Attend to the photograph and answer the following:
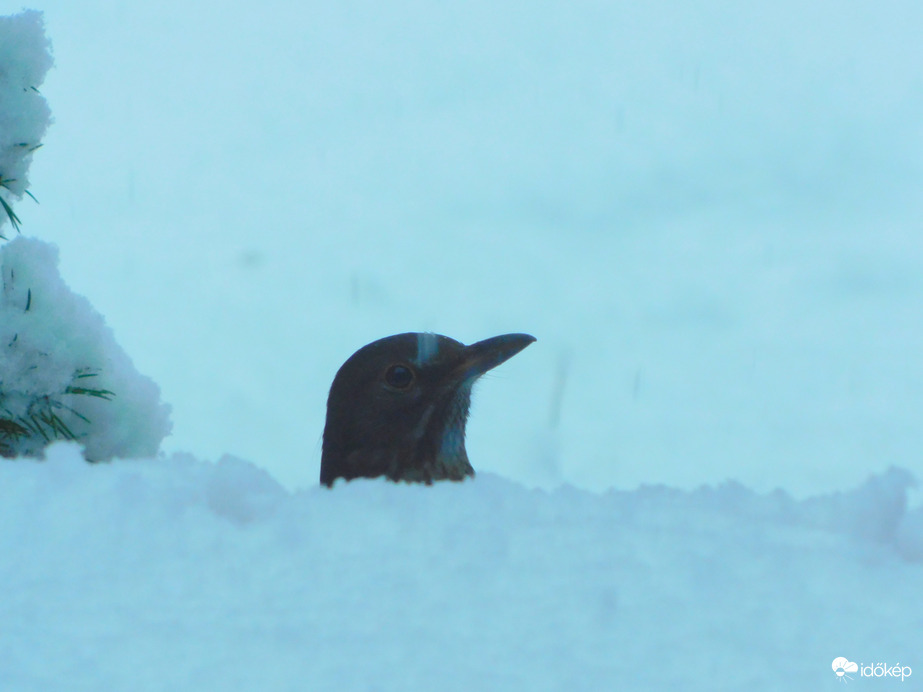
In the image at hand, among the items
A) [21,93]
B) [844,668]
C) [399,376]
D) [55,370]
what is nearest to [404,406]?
[399,376]

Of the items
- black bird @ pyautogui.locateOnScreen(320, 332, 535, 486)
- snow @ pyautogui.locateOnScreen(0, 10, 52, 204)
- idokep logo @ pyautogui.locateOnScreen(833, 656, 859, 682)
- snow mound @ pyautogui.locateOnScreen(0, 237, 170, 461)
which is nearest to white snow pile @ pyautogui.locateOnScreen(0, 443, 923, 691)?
idokep logo @ pyautogui.locateOnScreen(833, 656, 859, 682)

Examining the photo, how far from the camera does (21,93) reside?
3273 millimetres

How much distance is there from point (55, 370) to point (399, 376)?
135 centimetres

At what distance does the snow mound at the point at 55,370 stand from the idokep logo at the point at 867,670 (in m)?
2.83

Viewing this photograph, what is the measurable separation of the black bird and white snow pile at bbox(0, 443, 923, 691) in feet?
8.48

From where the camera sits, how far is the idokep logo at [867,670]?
3.21ft

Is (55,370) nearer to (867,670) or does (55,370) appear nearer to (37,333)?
(37,333)

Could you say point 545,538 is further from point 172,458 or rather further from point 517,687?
point 172,458

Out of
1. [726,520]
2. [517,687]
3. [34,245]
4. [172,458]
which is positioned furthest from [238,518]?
[34,245]

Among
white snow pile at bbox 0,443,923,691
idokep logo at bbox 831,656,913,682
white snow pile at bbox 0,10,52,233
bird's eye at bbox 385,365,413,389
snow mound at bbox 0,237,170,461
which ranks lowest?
idokep logo at bbox 831,656,913,682

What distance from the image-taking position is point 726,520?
133 cm

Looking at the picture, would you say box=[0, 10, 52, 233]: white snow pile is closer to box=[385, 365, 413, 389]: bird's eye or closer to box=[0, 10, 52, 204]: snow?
→ box=[0, 10, 52, 204]: snow

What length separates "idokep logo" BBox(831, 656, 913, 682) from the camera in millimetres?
979

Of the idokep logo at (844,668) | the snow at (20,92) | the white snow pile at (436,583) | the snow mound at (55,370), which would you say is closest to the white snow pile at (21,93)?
the snow at (20,92)
